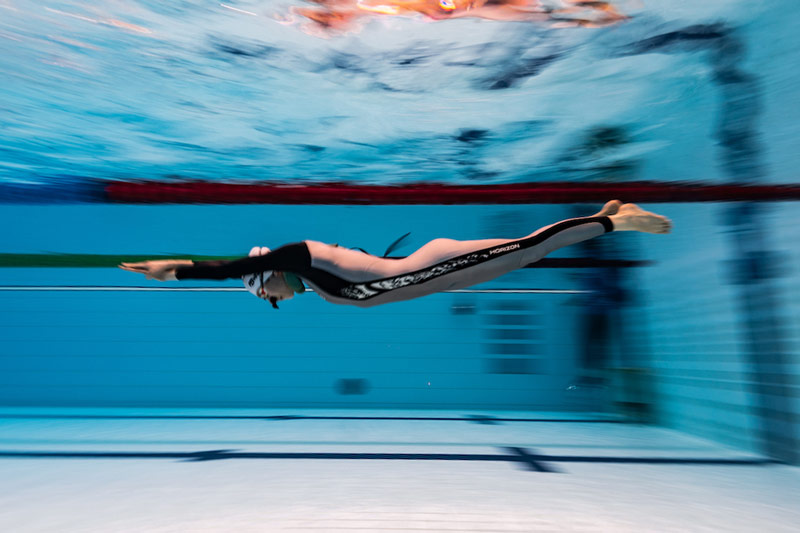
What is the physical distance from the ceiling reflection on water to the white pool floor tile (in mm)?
3561

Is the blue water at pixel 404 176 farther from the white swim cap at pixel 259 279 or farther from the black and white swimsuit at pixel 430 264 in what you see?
the white swim cap at pixel 259 279

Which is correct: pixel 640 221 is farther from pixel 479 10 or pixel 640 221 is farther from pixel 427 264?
pixel 479 10

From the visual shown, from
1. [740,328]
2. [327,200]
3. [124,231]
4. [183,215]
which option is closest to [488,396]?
[740,328]

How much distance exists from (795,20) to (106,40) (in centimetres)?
610

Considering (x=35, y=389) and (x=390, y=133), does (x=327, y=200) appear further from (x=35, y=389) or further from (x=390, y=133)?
(x=35, y=389)

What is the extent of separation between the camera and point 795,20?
13.8ft

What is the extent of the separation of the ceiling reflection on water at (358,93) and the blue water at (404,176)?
0.03 meters

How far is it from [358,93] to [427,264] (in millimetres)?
3583

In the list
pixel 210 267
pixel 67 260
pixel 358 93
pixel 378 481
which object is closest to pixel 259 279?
pixel 210 267

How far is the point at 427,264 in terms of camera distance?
316 cm

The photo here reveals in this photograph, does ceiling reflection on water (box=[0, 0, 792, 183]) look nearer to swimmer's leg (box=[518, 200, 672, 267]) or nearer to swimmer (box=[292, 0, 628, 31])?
swimmer (box=[292, 0, 628, 31])

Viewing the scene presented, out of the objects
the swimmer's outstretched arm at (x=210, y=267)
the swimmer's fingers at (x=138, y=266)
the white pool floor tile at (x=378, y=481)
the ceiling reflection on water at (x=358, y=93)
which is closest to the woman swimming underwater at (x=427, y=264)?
Answer: the swimmer's outstretched arm at (x=210, y=267)

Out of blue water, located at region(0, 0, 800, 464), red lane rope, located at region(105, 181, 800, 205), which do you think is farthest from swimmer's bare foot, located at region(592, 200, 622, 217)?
blue water, located at region(0, 0, 800, 464)

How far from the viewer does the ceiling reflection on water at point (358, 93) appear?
485 centimetres
